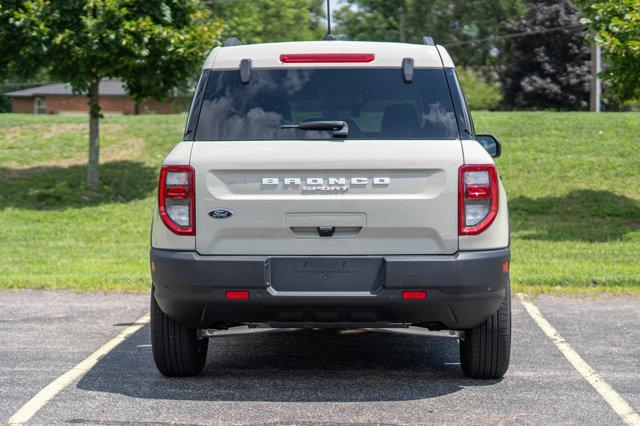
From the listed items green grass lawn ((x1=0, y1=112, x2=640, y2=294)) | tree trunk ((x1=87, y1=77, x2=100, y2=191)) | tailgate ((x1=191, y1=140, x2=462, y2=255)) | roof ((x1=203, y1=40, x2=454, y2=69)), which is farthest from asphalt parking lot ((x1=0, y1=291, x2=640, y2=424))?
tree trunk ((x1=87, y1=77, x2=100, y2=191))

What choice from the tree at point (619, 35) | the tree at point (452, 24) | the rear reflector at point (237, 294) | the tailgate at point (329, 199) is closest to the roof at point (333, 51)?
the tailgate at point (329, 199)

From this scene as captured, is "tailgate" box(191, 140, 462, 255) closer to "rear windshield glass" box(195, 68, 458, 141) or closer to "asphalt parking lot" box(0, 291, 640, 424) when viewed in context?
"rear windshield glass" box(195, 68, 458, 141)

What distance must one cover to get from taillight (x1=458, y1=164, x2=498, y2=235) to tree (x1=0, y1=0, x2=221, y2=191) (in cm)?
1486

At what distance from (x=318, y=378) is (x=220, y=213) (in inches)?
56.7

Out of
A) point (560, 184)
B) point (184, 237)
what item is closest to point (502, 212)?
point (184, 237)

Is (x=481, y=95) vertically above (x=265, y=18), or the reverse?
(x=265, y=18)

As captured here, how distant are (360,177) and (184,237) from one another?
41.2 inches

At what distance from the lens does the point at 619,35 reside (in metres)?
16.8

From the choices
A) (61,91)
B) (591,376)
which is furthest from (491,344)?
(61,91)

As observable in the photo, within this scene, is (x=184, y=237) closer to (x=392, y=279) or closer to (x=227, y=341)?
(x=392, y=279)

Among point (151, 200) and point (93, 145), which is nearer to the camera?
point (151, 200)

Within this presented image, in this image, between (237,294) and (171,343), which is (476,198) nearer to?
(237,294)

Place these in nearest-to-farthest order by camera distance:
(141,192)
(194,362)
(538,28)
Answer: (194,362), (141,192), (538,28)

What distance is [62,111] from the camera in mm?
68688
